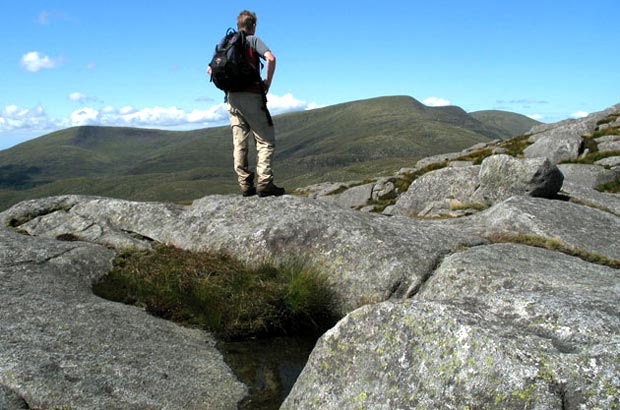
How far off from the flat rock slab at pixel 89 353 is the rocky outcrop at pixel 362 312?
0.11ft

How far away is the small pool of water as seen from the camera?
8.28 meters

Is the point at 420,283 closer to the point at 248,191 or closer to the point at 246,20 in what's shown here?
the point at 248,191

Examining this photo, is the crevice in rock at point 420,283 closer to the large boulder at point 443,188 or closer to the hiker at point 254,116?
the hiker at point 254,116

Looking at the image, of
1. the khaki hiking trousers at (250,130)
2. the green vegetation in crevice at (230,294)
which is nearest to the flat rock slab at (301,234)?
the green vegetation in crevice at (230,294)

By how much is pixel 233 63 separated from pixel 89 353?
847cm

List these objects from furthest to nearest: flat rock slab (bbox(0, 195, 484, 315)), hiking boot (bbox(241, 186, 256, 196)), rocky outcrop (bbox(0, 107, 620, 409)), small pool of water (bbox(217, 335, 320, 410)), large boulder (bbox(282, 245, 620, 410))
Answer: hiking boot (bbox(241, 186, 256, 196))
flat rock slab (bbox(0, 195, 484, 315))
small pool of water (bbox(217, 335, 320, 410))
rocky outcrop (bbox(0, 107, 620, 409))
large boulder (bbox(282, 245, 620, 410))

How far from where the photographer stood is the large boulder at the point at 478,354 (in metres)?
5.75

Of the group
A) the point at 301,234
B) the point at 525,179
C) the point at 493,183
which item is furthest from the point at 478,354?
the point at 493,183

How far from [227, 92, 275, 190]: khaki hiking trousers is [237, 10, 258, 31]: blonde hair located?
1.86 metres

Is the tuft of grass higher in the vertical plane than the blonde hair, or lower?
lower

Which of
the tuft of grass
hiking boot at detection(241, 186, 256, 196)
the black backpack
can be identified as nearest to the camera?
the tuft of grass

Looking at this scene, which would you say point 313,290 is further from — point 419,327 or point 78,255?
point 78,255

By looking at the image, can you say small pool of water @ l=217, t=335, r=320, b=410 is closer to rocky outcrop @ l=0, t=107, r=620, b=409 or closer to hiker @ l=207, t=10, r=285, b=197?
rocky outcrop @ l=0, t=107, r=620, b=409

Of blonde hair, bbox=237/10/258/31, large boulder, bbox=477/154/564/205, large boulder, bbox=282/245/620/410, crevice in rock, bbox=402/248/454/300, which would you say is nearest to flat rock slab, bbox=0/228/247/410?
large boulder, bbox=282/245/620/410
